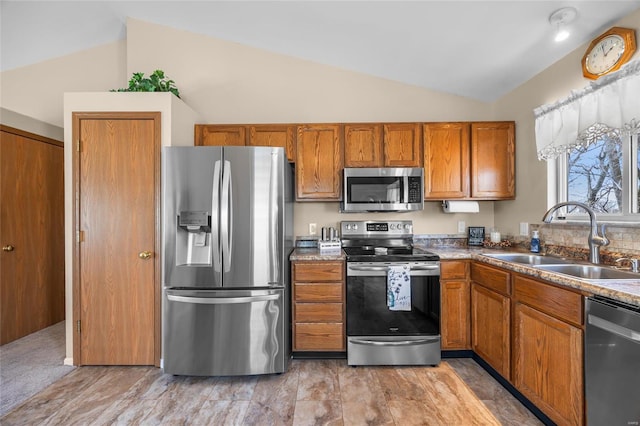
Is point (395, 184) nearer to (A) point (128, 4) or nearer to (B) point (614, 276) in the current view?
(B) point (614, 276)

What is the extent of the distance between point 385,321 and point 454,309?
625mm

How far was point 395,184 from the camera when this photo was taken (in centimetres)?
294

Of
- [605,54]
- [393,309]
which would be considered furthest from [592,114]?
[393,309]

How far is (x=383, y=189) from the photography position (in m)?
2.95

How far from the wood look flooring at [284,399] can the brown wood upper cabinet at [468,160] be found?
160 centimetres

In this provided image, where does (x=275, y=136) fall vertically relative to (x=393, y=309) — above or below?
above

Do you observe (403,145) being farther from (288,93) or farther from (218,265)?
(218,265)

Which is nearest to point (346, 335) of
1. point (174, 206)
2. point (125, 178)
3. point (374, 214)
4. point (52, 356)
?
point (374, 214)

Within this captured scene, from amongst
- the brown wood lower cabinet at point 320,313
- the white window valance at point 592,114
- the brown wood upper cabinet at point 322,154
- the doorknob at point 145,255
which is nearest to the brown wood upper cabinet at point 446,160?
the white window valance at point 592,114

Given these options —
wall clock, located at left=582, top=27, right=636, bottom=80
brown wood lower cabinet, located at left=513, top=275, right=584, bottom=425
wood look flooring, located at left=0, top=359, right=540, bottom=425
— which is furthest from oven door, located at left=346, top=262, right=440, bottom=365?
wall clock, located at left=582, top=27, right=636, bottom=80

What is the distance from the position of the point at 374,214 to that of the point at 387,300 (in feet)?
3.43

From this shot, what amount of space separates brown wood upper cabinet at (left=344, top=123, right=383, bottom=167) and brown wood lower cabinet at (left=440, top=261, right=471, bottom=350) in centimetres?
116

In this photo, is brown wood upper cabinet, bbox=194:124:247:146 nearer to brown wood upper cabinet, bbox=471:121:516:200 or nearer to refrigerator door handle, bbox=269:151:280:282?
refrigerator door handle, bbox=269:151:280:282

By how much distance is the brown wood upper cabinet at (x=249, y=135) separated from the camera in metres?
3.04
